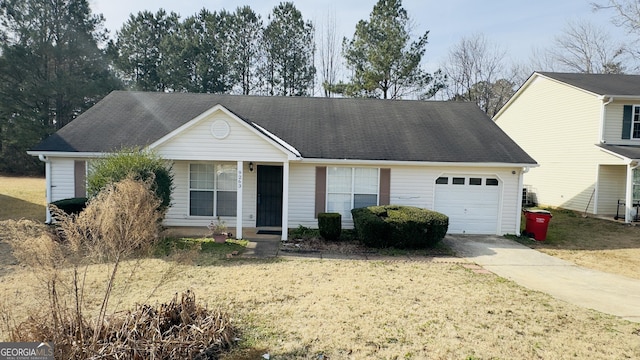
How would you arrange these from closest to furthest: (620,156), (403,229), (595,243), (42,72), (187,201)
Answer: (403,229), (595,243), (187,201), (620,156), (42,72)

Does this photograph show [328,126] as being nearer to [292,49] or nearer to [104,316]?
[104,316]

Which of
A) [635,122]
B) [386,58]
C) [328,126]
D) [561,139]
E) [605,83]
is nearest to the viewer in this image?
[328,126]

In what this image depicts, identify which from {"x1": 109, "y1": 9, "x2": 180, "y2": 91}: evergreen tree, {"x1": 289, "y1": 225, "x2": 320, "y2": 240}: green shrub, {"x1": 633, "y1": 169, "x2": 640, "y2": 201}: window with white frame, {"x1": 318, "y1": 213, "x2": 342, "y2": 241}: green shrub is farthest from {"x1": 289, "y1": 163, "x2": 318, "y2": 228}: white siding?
{"x1": 109, "y1": 9, "x2": 180, "y2": 91}: evergreen tree

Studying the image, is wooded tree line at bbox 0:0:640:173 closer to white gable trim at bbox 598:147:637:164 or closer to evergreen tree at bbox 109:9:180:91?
evergreen tree at bbox 109:9:180:91

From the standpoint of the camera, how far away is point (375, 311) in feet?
18.2

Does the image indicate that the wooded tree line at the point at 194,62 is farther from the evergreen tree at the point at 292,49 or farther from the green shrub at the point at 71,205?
the green shrub at the point at 71,205

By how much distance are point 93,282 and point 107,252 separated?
117 inches

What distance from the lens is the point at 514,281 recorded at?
7418 mm

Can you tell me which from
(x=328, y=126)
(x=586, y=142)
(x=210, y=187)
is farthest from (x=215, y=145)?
(x=586, y=142)

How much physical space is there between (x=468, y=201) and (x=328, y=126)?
19.0ft

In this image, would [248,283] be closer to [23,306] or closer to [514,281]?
[23,306]

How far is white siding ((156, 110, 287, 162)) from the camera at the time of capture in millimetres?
9992

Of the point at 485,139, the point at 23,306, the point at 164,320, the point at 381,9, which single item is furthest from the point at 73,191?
the point at 381,9

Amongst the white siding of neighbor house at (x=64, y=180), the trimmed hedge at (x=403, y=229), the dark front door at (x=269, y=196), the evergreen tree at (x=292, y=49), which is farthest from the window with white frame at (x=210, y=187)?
the evergreen tree at (x=292, y=49)
